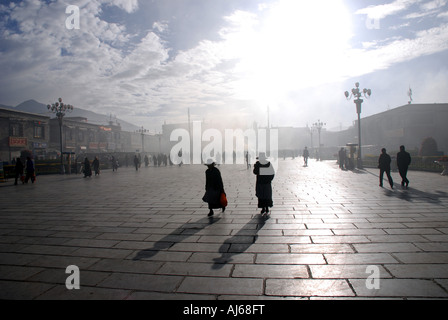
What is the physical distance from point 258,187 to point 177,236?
7.79ft

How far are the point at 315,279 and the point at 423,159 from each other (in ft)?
55.1

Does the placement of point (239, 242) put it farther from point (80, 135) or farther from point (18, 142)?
point (80, 135)

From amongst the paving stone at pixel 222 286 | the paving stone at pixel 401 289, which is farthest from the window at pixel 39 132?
the paving stone at pixel 401 289

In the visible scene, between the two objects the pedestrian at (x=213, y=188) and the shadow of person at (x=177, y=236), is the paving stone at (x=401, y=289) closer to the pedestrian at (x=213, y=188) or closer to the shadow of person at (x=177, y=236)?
the shadow of person at (x=177, y=236)

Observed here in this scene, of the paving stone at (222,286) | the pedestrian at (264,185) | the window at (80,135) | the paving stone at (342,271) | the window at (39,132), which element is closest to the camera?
the paving stone at (222,286)

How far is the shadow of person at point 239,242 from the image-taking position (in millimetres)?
3545

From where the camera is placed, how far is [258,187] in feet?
20.8

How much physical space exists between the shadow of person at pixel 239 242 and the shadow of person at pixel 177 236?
76 cm

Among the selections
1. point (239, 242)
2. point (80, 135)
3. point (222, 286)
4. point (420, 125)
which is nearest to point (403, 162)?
point (239, 242)

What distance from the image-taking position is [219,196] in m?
6.39
